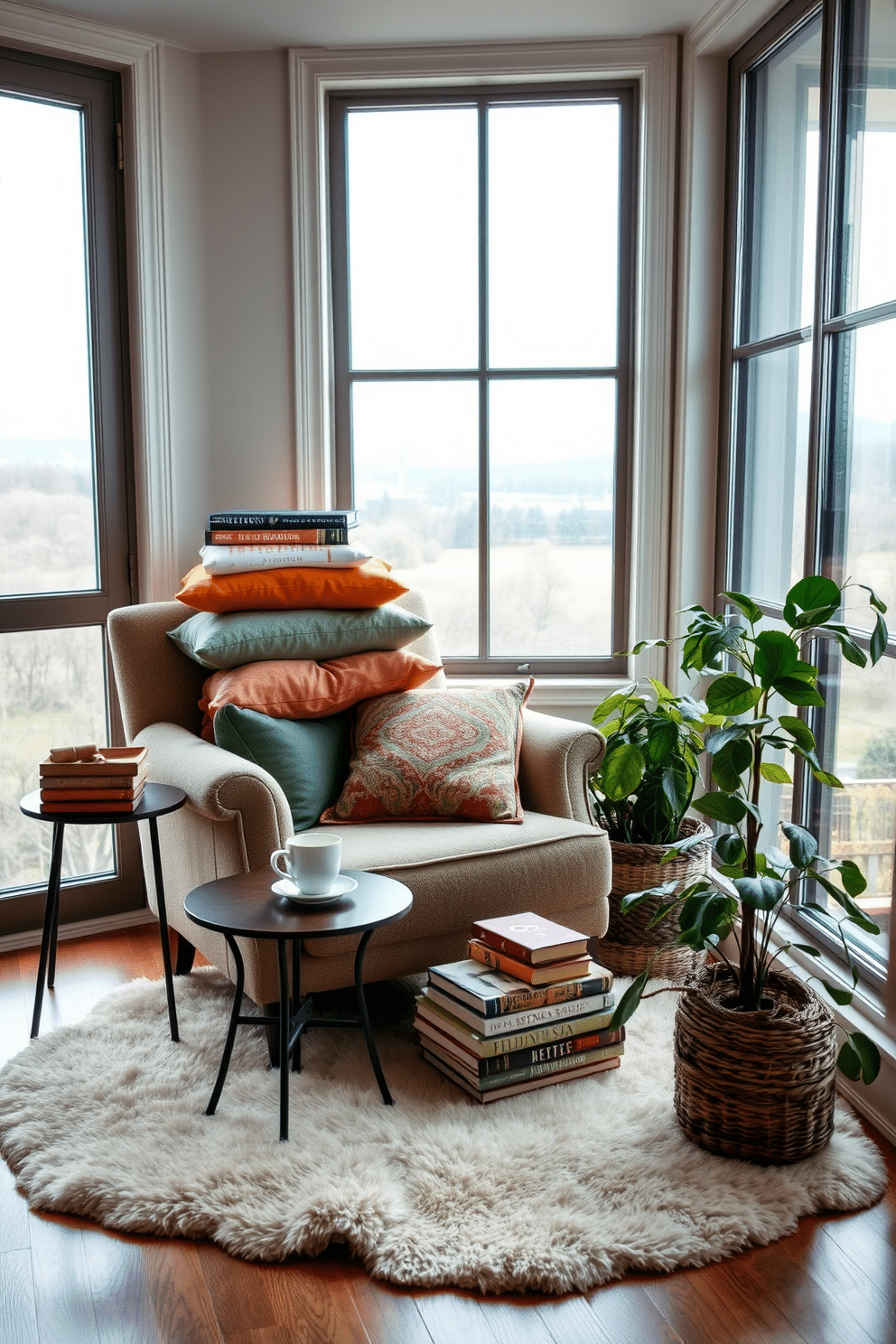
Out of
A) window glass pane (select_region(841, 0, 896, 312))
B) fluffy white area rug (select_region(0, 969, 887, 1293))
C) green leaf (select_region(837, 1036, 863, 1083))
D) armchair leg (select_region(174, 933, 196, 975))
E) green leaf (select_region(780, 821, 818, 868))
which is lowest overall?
fluffy white area rug (select_region(0, 969, 887, 1293))

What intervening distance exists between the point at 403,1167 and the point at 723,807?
2.71 feet

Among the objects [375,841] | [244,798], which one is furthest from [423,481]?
[244,798]

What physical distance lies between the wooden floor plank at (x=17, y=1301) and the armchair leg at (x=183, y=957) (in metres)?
1.02

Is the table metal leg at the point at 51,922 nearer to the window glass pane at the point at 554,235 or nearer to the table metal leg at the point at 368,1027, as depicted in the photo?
the table metal leg at the point at 368,1027

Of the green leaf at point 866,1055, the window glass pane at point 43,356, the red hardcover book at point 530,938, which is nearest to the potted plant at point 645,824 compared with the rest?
the red hardcover book at point 530,938

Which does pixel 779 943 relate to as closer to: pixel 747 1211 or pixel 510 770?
pixel 510 770

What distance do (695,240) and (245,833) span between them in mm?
2040

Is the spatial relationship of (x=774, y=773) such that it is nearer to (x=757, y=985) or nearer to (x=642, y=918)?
(x=757, y=985)

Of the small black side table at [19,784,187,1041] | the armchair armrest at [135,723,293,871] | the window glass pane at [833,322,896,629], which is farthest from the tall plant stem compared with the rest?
the small black side table at [19,784,187,1041]

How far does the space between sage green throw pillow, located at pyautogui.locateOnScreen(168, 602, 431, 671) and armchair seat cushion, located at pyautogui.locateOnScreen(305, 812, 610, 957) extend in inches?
18.5

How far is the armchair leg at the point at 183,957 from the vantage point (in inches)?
112

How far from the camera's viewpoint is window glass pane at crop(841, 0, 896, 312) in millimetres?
2318

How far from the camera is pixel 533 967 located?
2295 mm

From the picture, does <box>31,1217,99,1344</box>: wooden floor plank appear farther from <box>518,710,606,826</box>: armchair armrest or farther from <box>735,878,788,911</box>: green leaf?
<box>518,710,606,826</box>: armchair armrest
